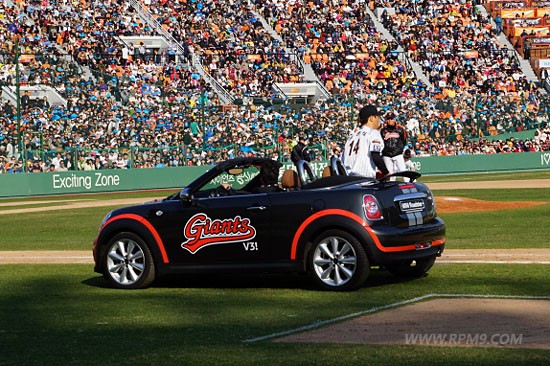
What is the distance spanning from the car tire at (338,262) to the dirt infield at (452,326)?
111 centimetres

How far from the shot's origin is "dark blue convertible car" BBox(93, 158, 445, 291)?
35.1 feet

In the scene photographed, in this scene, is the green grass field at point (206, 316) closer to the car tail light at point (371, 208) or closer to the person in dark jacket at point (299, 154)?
the car tail light at point (371, 208)

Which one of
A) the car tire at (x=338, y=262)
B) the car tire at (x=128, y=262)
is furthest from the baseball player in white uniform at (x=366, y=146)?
the car tire at (x=128, y=262)

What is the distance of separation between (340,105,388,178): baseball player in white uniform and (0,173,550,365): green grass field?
129cm

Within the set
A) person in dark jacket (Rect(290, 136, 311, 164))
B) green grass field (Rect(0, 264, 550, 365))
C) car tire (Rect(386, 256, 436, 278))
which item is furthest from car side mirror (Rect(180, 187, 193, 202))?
car tire (Rect(386, 256, 436, 278))

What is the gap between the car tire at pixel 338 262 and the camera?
34.9ft

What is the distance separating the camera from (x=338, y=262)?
1079 centimetres

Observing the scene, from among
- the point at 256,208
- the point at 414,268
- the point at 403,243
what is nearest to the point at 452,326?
the point at 403,243

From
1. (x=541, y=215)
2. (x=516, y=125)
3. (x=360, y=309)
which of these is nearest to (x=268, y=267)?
(x=360, y=309)

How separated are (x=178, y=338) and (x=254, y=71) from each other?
4236 centimetres

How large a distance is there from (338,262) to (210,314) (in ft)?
5.70

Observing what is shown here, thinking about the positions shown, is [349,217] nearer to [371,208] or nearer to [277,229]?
[371,208]

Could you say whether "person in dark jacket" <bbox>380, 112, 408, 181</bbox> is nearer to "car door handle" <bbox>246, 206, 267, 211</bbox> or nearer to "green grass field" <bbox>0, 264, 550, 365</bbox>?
"green grass field" <bbox>0, 264, 550, 365</bbox>

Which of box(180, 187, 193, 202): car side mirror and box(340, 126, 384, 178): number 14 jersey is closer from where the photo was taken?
box(180, 187, 193, 202): car side mirror
